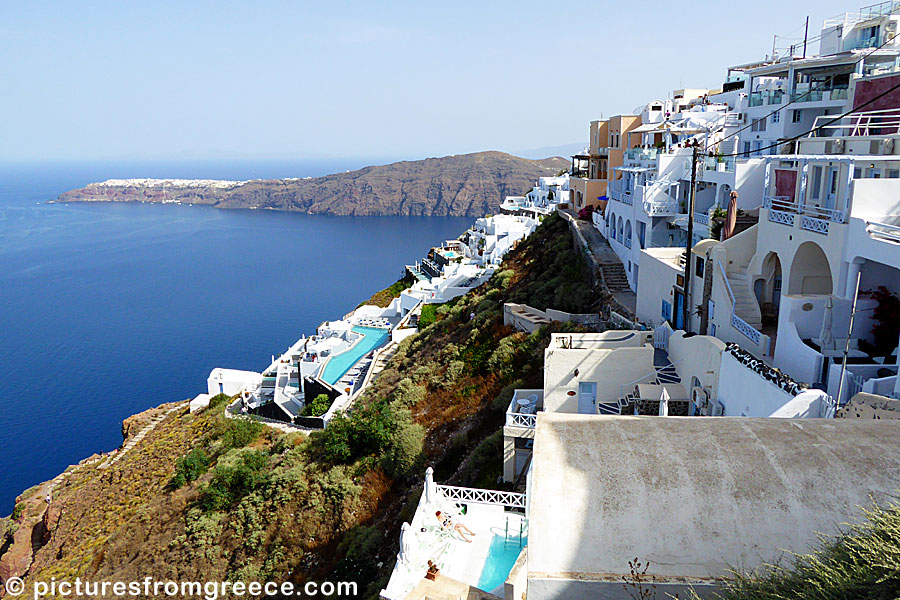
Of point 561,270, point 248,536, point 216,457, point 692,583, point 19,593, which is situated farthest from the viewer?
point 561,270

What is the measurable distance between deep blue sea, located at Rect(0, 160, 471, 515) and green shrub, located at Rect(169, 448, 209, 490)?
700 inches

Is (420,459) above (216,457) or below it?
above

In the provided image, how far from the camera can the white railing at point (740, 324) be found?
37.5 feet

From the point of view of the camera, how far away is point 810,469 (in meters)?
5.60

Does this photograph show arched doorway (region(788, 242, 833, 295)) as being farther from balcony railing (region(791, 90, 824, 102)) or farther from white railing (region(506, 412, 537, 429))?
balcony railing (region(791, 90, 824, 102))

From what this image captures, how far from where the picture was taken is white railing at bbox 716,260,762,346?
1144 cm

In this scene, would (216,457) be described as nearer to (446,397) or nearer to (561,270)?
(446,397)

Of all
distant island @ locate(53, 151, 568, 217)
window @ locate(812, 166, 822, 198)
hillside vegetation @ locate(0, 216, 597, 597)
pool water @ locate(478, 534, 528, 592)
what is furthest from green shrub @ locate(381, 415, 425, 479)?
distant island @ locate(53, 151, 568, 217)

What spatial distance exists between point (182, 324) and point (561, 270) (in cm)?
4903

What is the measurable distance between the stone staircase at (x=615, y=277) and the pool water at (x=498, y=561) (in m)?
14.1

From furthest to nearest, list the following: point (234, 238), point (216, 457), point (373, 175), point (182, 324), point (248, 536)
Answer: point (373, 175)
point (234, 238)
point (182, 324)
point (216, 457)
point (248, 536)

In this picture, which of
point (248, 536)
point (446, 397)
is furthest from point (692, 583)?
point (446, 397)

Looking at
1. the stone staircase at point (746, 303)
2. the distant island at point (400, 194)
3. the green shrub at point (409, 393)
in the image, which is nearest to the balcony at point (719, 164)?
the stone staircase at point (746, 303)

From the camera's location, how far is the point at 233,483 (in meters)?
18.8
